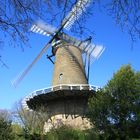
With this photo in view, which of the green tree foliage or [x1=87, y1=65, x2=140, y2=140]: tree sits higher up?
[x1=87, y1=65, x2=140, y2=140]: tree

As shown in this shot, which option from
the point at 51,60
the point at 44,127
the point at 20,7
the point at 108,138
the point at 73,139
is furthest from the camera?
the point at 51,60

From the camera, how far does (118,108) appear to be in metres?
33.6

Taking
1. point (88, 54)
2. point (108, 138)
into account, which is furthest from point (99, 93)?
point (88, 54)

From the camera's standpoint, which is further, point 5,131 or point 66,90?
point 66,90

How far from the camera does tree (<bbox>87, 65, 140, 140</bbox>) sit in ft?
107

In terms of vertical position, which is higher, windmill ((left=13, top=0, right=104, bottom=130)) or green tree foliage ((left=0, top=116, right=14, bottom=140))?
windmill ((left=13, top=0, right=104, bottom=130))

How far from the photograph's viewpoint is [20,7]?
20.5 ft

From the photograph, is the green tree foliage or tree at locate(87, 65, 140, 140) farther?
tree at locate(87, 65, 140, 140)

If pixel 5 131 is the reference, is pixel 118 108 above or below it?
above

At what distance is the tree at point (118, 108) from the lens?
1281 inches

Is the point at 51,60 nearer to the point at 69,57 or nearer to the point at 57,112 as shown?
the point at 69,57

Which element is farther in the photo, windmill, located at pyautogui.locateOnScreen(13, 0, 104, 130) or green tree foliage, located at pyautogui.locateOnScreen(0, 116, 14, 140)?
windmill, located at pyautogui.locateOnScreen(13, 0, 104, 130)

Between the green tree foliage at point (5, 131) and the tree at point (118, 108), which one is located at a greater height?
the tree at point (118, 108)

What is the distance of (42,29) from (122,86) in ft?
50.1
